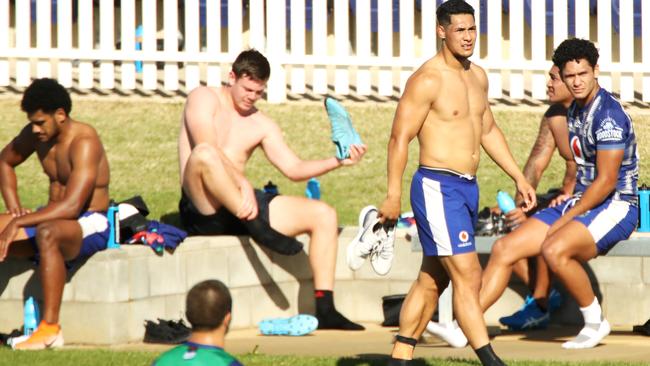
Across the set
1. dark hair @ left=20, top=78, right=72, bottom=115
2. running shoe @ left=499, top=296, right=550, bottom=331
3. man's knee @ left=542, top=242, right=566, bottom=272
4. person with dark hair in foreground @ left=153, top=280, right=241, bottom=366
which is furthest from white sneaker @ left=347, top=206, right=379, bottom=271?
person with dark hair in foreground @ left=153, top=280, right=241, bottom=366

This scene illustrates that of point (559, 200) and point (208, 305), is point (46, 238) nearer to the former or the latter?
point (559, 200)

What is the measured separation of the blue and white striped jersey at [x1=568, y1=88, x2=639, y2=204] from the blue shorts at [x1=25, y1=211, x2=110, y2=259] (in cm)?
274

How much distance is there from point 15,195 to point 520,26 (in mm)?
5397

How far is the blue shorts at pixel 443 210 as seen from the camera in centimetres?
865

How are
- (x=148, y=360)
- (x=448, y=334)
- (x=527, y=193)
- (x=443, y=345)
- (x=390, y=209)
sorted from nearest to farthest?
1. (x=390, y=209)
2. (x=148, y=360)
3. (x=527, y=193)
4. (x=448, y=334)
5. (x=443, y=345)

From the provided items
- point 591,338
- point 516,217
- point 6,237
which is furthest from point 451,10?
point 6,237

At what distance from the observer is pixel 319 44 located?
14.9m

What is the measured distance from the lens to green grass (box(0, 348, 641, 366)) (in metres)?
8.97

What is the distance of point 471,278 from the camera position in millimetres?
8656

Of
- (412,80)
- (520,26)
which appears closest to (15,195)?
(412,80)

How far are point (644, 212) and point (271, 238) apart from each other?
2.26 metres

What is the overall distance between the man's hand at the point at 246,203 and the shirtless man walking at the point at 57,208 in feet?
2.67

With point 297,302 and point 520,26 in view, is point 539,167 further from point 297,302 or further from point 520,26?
point 520,26

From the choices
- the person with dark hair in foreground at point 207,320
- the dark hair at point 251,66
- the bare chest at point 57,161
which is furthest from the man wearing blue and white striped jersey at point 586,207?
the person with dark hair in foreground at point 207,320
